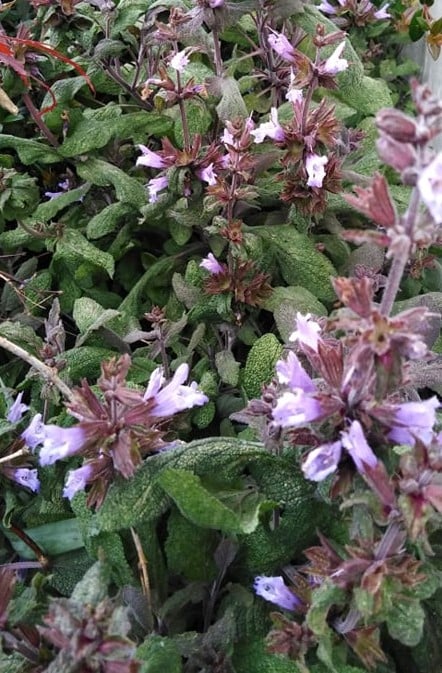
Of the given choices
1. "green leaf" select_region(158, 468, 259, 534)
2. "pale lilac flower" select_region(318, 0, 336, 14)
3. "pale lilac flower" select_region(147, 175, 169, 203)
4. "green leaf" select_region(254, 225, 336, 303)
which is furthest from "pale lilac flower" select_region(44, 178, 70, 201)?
"green leaf" select_region(158, 468, 259, 534)

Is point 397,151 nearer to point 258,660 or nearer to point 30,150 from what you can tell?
point 258,660

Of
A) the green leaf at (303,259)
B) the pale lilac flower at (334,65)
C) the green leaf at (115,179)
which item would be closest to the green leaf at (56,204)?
the green leaf at (115,179)

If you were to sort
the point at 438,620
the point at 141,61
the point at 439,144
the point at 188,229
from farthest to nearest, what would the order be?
the point at 439,144
the point at 141,61
the point at 188,229
the point at 438,620

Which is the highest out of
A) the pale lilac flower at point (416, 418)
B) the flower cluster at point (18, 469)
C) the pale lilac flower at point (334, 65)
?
the pale lilac flower at point (334, 65)

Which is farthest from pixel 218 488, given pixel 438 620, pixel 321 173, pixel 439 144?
pixel 439 144

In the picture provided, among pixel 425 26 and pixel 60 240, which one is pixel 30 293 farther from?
pixel 425 26

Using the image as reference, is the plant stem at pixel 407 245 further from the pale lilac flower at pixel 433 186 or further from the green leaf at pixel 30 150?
the green leaf at pixel 30 150
